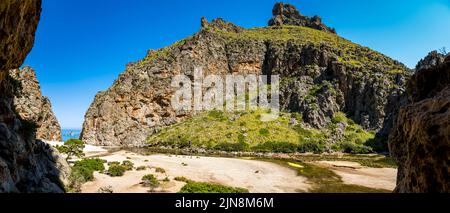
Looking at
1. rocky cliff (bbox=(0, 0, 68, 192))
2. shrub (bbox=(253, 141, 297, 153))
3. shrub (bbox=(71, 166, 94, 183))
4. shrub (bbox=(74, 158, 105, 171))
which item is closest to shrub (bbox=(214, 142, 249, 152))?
shrub (bbox=(253, 141, 297, 153))

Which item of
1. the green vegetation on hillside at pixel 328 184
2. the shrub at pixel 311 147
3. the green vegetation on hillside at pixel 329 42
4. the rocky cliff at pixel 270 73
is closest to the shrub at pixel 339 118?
the rocky cliff at pixel 270 73

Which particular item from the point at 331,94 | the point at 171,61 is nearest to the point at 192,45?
the point at 171,61

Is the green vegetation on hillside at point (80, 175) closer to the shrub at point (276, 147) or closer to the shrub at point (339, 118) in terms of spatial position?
the shrub at point (276, 147)

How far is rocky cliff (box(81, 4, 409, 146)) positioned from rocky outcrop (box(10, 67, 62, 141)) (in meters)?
23.7

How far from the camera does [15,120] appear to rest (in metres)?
18.6

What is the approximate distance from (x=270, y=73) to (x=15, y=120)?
122 metres

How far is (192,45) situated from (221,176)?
99171mm

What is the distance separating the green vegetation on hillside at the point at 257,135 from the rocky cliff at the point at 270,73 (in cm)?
605

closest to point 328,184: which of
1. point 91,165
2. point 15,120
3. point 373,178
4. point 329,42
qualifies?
point 373,178

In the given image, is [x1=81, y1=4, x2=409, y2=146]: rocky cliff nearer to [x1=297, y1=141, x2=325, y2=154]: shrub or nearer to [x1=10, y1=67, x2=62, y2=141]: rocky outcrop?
[x1=297, y1=141, x2=325, y2=154]: shrub

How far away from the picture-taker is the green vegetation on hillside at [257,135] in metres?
83.0

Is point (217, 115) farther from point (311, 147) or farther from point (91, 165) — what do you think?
point (91, 165)

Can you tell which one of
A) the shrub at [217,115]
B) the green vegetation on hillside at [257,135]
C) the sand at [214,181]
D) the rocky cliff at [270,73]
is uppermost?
the rocky cliff at [270,73]
